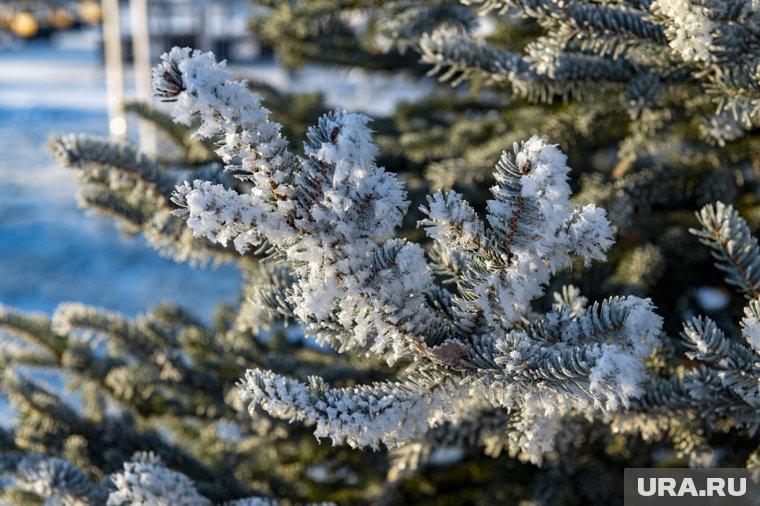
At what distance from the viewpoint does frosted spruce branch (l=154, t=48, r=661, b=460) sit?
64cm

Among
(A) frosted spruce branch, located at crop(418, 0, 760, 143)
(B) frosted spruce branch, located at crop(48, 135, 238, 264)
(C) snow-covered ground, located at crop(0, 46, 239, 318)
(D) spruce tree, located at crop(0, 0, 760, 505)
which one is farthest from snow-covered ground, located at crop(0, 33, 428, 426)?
(A) frosted spruce branch, located at crop(418, 0, 760, 143)

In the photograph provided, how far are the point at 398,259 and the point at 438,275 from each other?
661 millimetres

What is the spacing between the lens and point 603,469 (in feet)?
5.15

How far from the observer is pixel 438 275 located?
1347 millimetres

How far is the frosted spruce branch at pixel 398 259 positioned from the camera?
2.10 feet

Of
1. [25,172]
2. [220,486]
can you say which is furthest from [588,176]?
[25,172]

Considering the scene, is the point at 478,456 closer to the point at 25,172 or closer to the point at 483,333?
the point at 483,333

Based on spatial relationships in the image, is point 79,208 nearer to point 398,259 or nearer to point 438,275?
point 438,275

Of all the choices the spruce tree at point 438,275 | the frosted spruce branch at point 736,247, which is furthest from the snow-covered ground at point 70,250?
the frosted spruce branch at point 736,247

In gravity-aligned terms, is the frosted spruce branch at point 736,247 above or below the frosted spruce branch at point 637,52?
below

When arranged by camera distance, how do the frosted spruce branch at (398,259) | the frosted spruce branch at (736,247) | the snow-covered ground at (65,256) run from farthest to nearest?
1. the snow-covered ground at (65,256)
2. the frosted spruce branch at (736,247)
3. the frosted spruce branch at (398,259)

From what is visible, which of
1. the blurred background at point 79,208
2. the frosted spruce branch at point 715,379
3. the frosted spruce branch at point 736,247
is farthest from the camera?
the blurred background at point 79,208

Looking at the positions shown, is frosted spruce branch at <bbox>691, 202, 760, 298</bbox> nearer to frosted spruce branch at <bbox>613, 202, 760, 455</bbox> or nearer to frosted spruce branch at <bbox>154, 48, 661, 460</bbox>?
frosted spruce branch at <bbox>613, 202, 760, 455</bbox>

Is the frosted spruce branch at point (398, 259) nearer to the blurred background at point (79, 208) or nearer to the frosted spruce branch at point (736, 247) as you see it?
the frosted spruce branch at point (736, 247)
